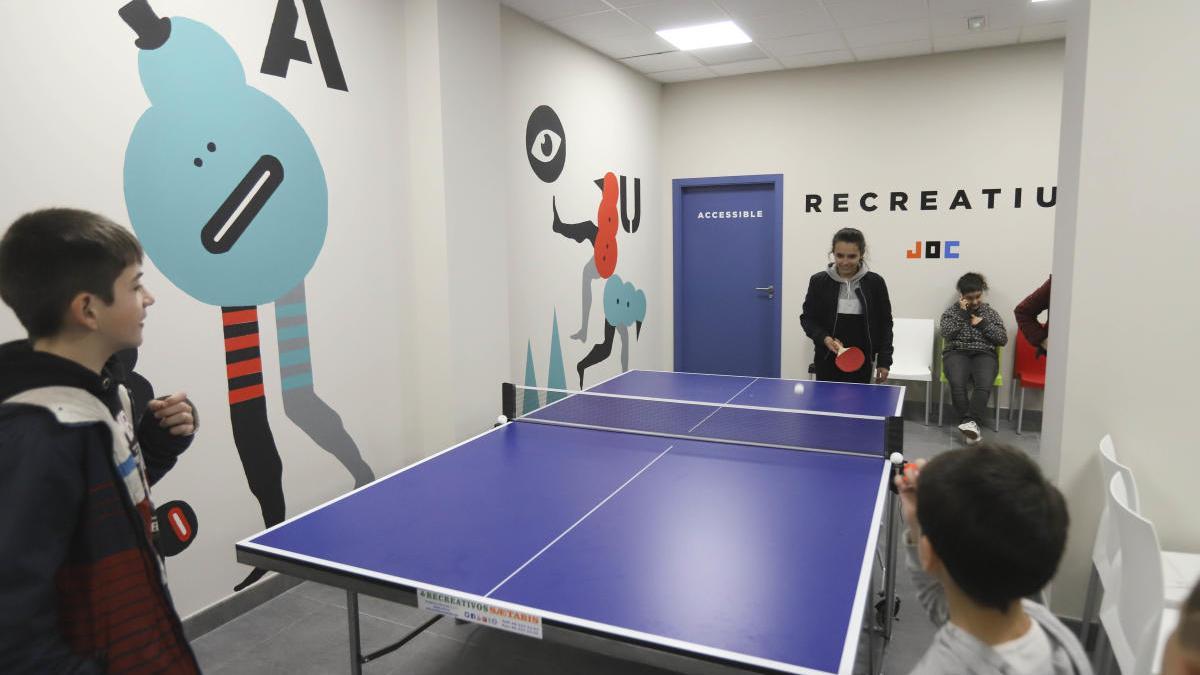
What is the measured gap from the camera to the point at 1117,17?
99.7 inches

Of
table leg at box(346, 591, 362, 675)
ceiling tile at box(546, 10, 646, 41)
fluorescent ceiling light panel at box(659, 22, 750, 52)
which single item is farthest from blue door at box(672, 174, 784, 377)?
table leg at box(346, 591, 362, 675)

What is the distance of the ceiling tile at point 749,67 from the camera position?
21.1ft

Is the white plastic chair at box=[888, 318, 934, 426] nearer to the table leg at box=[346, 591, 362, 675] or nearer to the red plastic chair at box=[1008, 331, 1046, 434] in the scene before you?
the red plastic chair at box=[1008, 331, 1046, 434]

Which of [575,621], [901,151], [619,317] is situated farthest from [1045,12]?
[575,621]

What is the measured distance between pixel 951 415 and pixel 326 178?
18.7 ft

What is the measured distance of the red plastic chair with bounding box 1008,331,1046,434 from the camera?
5988 mm

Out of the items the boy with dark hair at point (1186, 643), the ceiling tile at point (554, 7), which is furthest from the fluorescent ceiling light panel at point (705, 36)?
the boy with dark hair at point (1186, 643)

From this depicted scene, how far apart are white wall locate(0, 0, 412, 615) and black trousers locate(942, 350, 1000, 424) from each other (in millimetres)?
4653

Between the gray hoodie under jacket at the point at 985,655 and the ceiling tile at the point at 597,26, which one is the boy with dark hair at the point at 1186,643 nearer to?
the gray hoodie under jacket at the point at 985,655

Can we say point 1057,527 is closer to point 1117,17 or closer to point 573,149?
point 1117,17

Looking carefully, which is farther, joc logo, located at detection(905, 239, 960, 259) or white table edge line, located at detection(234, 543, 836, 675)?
joc logo, located at detection(905, 239, 960, 259)

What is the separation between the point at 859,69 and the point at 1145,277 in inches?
180

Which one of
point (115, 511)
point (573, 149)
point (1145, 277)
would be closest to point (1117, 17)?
point (1145, 277)

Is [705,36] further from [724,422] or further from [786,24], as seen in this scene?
[724,422]
